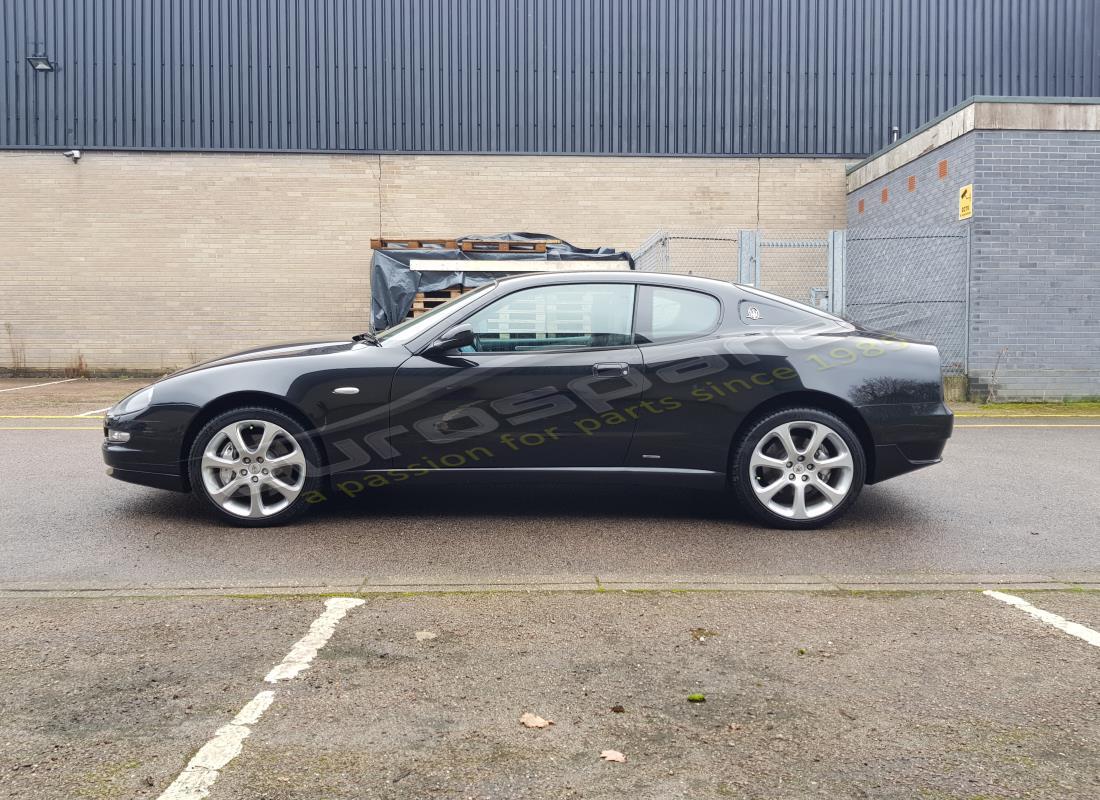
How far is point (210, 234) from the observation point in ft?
57.6

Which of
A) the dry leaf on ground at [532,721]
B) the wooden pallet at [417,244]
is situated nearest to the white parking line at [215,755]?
the dry leaf on ground at [532,721]

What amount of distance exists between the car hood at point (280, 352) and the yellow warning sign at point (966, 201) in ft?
31.5

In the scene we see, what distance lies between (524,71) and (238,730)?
55.6 ft

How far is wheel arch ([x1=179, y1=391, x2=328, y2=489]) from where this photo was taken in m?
5.33

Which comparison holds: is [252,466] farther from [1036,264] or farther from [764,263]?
[764,263]

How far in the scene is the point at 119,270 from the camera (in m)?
17.6

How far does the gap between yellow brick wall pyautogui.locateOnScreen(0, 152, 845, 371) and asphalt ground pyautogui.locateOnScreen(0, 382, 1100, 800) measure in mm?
11962

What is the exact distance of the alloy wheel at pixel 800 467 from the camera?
17.7 feet

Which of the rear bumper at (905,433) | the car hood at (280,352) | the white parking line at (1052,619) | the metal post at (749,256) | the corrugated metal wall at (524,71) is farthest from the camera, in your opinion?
the corrugated metal wall at (524,71)

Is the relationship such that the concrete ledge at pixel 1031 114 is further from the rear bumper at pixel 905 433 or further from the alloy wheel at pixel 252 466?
the alloy wheel at pixel 252 466

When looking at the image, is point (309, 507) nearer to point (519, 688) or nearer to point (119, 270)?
point (519, 688)

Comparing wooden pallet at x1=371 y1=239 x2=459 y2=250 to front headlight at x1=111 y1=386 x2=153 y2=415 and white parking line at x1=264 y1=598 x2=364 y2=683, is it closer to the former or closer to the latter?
front headlight at x1=111 y1=386 x2=153 y2=415

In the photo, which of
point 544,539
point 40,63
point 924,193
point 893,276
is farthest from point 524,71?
point 544,539

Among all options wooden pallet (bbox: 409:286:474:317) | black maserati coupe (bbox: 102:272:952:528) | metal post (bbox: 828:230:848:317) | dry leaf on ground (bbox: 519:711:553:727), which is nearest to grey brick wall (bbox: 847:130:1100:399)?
metal post (bbox: 828:230:848:317)
